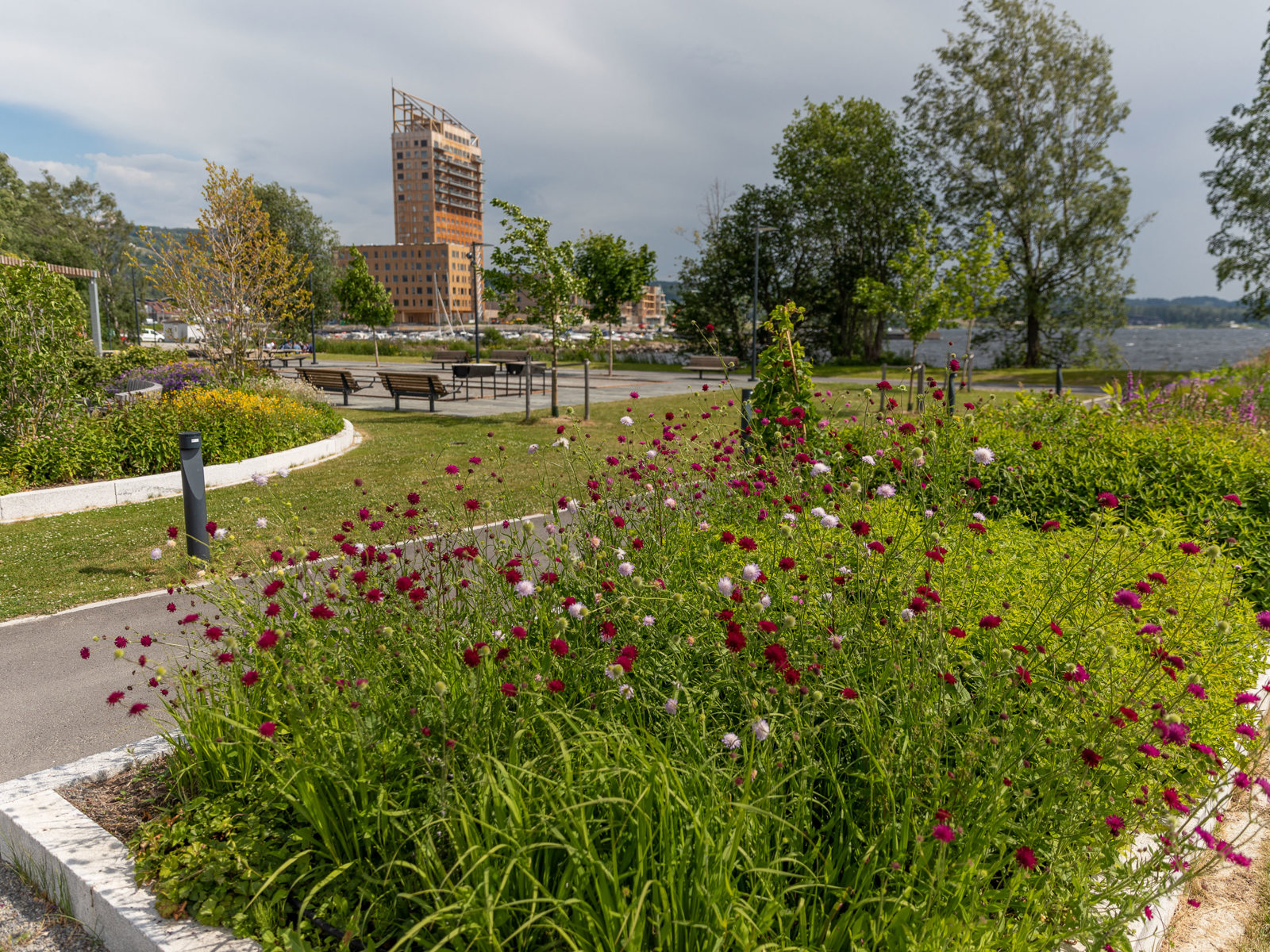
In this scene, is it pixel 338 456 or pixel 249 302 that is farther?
pixel 249 302

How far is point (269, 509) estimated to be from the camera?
6051 millimetres

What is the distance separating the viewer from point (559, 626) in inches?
95.2

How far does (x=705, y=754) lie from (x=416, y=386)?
16744mm

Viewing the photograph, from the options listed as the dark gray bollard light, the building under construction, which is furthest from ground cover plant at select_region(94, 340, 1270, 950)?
the building under construction

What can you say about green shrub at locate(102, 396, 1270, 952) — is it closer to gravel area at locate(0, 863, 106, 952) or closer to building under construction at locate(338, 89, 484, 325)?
gravel area at locate(0, 863, 106, 952)

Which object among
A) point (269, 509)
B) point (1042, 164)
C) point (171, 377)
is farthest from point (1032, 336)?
point (269, 509)

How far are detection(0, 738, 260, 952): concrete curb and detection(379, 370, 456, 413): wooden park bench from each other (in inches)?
593

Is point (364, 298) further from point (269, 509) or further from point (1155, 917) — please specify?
point (1155, 917)

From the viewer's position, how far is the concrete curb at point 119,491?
8023 millimetres

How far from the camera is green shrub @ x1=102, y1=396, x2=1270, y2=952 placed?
1.99 m

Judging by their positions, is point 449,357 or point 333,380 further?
point 449,357

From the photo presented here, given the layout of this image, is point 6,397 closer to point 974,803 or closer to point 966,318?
point 974,803

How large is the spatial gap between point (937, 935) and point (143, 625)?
5413mm

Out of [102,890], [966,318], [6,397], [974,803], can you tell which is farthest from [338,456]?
[966,318]
